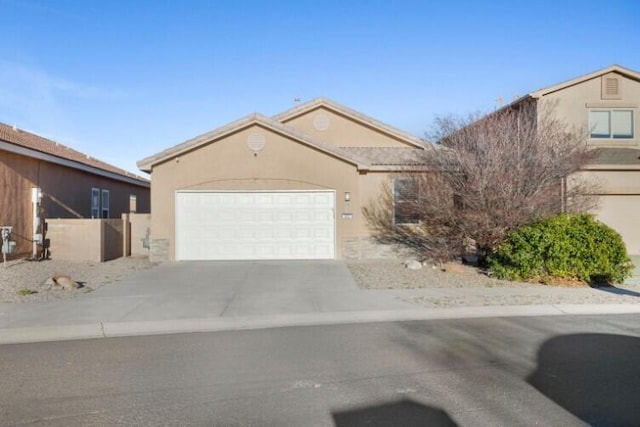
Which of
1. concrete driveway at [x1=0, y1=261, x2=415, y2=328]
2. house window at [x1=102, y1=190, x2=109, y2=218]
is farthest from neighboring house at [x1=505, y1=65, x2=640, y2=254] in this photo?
house window at [x1=102, y1=190, x2=109, y2=218]

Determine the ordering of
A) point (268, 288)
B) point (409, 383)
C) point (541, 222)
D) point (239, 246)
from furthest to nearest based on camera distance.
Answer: point (239, 246)
point (541, 222)
point (268, 288)
point (409, 383)

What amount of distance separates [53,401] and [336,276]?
28.6 feet

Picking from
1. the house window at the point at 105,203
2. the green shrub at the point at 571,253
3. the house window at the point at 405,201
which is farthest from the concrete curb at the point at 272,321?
the house window at the point at 105,203

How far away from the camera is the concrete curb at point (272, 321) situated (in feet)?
24.9

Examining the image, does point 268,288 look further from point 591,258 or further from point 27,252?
point 27,252

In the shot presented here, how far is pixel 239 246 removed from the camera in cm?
1625

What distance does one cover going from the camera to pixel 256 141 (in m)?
16.4

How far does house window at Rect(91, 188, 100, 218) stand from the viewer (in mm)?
20703

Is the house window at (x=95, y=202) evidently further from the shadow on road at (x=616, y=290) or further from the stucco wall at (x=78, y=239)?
the shadow on road at (x=616, y=290)

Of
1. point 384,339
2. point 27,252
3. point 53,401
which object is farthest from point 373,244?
point 53,401

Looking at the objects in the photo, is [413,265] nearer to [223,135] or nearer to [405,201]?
[405,201]

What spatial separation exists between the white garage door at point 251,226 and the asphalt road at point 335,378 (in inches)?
336

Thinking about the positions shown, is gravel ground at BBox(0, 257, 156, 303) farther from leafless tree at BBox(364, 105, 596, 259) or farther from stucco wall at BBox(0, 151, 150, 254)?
leafless tree at BBox(364, 105, 596, 259)

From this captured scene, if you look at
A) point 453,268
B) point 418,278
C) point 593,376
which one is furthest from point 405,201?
point 593,376
